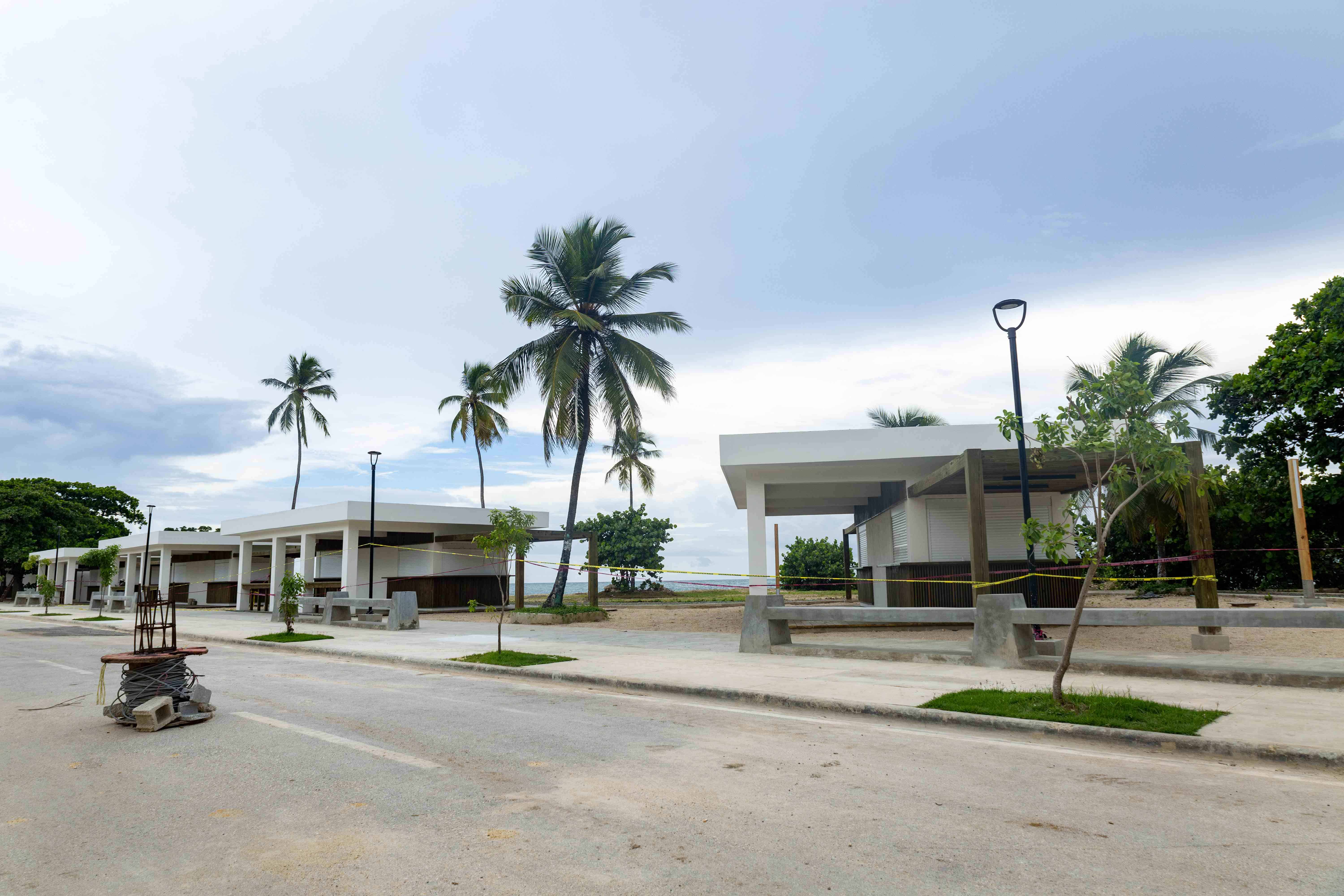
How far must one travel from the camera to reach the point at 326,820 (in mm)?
4980

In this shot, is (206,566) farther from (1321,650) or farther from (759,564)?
(1321,650)

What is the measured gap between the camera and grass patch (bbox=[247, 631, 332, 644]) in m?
19.1

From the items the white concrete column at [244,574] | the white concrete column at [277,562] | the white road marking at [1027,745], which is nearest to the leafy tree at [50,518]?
the white concrete column at [244,574]

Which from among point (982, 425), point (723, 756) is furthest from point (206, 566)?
point (723, 756)

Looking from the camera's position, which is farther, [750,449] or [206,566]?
[206,566]

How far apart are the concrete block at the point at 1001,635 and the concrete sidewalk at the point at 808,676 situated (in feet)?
1.01

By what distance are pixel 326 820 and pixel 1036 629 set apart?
11.7 m

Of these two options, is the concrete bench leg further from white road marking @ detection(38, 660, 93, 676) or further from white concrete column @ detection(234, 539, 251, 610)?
white concrete column @ detection(234, 539, 251, 610)

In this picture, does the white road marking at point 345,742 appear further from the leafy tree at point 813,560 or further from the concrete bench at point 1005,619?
the leafy tree at point 813,560

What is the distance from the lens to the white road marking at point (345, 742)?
645 cm

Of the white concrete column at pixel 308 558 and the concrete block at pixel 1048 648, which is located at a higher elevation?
the white concrete column at pixel 308 558

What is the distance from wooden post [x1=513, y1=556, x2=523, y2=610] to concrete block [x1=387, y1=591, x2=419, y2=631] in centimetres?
867

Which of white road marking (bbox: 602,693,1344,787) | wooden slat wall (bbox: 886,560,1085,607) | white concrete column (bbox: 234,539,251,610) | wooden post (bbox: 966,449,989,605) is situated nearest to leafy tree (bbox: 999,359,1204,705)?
white road marking (bbox: 602,693,1344,787)

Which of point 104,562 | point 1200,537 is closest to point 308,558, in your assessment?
point 104,562
